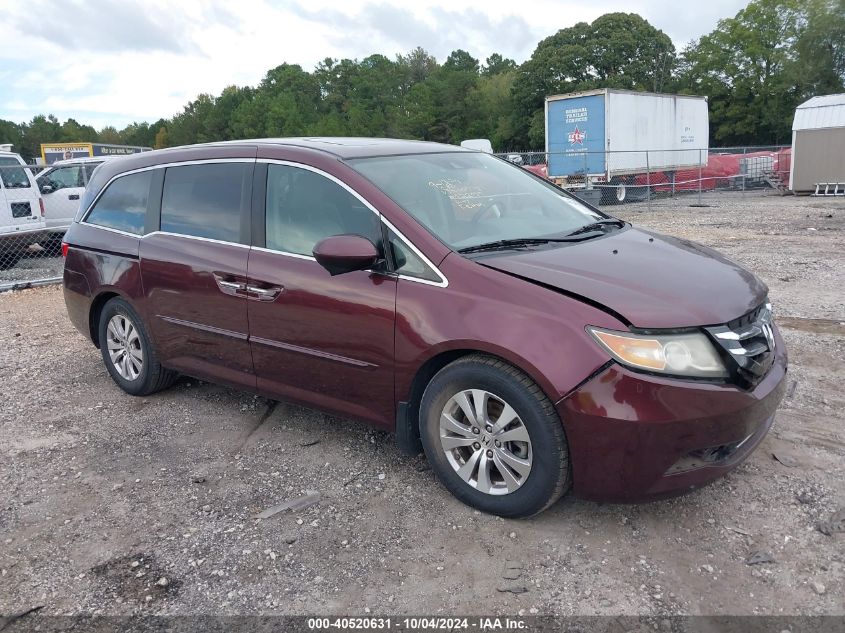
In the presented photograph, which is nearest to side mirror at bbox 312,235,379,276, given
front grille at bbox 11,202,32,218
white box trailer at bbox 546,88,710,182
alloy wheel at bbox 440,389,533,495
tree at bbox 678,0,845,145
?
alloy wheel at bbox 440,389,533,495

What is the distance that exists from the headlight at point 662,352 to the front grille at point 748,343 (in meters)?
0.10

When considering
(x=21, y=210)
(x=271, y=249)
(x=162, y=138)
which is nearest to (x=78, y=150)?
(x=21, y=210)

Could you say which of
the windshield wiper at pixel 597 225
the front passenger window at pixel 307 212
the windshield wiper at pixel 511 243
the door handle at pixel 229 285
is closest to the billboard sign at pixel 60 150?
the door handle at pixel 229 285

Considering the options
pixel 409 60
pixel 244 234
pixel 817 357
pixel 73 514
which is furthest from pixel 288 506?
pixel 409 60

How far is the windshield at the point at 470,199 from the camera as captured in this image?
3682 millimetres

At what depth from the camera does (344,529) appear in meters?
3.34

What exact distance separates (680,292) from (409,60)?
329 ft

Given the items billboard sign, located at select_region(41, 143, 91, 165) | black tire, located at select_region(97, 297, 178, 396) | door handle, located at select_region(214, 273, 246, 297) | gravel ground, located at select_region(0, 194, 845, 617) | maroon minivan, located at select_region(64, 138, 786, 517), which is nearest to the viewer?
gravel ground, located at select_region(0, 194, 845, 617)

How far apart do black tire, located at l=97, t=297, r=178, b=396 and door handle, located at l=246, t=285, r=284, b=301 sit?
1.28m

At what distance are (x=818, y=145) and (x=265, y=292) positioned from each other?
74.3 ft

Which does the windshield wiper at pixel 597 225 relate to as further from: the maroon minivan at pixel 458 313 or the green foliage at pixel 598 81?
the green foliage at pixel 598 81

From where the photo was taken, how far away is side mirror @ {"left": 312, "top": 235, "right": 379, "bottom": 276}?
3416 millimetres

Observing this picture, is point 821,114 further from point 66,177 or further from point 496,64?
point 496,64

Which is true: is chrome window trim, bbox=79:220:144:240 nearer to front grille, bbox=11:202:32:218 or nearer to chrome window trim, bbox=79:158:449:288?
chrome window trim, bbox=79:158:449:288
